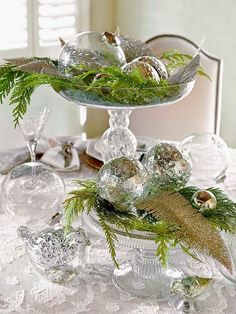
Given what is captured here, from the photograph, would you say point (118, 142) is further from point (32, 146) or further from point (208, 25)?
point (208, 25)

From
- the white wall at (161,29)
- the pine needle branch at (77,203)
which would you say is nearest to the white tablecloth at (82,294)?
the pine needle branch at (77,203)

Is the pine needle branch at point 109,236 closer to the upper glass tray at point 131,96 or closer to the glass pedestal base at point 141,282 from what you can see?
the glass pedestal base at point 141,282

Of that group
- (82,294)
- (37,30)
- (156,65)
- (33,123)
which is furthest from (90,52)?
(37,30)

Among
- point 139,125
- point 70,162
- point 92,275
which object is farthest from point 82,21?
point 92,275

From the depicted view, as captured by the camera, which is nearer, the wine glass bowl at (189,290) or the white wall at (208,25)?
the wine glass bowl at (189,290)

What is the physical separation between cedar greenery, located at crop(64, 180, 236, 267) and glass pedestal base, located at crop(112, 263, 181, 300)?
0.09m

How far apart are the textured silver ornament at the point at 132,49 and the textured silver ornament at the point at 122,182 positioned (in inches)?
15.1

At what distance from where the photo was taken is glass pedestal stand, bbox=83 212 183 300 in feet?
3.24

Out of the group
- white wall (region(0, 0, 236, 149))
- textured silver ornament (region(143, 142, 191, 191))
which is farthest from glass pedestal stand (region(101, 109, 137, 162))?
white wall (region(0, 0, 236, 149))

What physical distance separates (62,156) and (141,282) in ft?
1.86

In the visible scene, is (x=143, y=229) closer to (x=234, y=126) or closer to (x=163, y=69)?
(x=163, y=69)

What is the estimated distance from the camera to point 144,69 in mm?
1152

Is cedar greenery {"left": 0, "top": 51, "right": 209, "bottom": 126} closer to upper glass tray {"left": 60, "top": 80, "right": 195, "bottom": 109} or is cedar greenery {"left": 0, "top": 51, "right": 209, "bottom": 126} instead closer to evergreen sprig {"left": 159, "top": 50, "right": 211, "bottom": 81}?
upper glass tray {"left": 60, "top": 80, "right": 195, "bottom": 109}

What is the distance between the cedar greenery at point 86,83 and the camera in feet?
3.51
